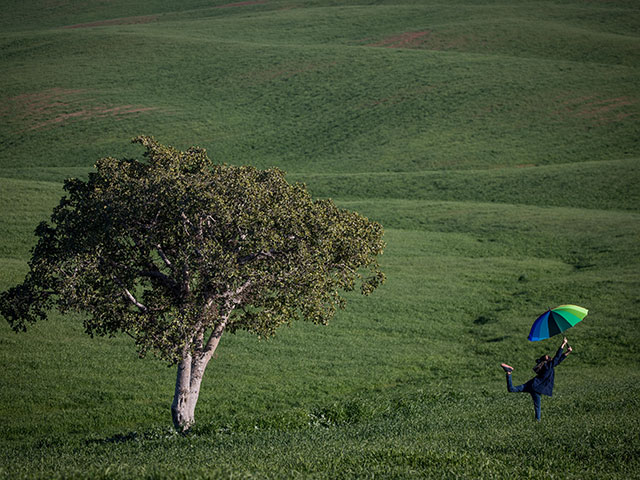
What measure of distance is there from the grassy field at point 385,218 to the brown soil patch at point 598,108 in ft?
1.36

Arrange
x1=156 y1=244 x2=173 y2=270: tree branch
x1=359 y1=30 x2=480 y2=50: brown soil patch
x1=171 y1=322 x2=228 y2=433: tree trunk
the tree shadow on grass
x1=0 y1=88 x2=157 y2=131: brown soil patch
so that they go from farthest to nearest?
x1=359 y1=30 x2=480 y2=50: brown soil patch → x1=0 y1=88 x2=157 y2=131: brown soil patch → x1=171 y1=322 x2=228 y2=433: tree trunk → x1=156 y1=244 x2=173 y2=270: tree branch → the tree shadow on grass

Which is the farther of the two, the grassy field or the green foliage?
the green foliage

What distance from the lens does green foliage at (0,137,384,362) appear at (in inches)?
717

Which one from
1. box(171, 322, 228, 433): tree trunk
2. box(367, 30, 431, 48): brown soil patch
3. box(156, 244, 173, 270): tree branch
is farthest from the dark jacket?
box(367, 30, 431, 48): brown soil patch

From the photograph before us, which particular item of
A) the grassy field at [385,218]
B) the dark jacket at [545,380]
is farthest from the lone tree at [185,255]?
the dark jacket at [545,380]

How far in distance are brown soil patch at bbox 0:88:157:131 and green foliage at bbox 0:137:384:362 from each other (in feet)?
264

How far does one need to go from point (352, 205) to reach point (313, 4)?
401 feet

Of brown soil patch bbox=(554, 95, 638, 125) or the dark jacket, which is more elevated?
the dark jacket

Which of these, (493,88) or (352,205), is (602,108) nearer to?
(493,88)

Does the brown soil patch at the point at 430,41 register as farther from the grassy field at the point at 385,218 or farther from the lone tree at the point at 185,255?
the lone tree at the point at 185,255

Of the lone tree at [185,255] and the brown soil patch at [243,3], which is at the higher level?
the brown soil patch at [243,3]

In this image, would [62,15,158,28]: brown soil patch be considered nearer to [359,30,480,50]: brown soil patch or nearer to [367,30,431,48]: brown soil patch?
[359,30,480,50]: brown soil patch

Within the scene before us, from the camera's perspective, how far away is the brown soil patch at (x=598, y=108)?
87.6 metres

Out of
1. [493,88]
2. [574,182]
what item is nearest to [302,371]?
[574,182]
